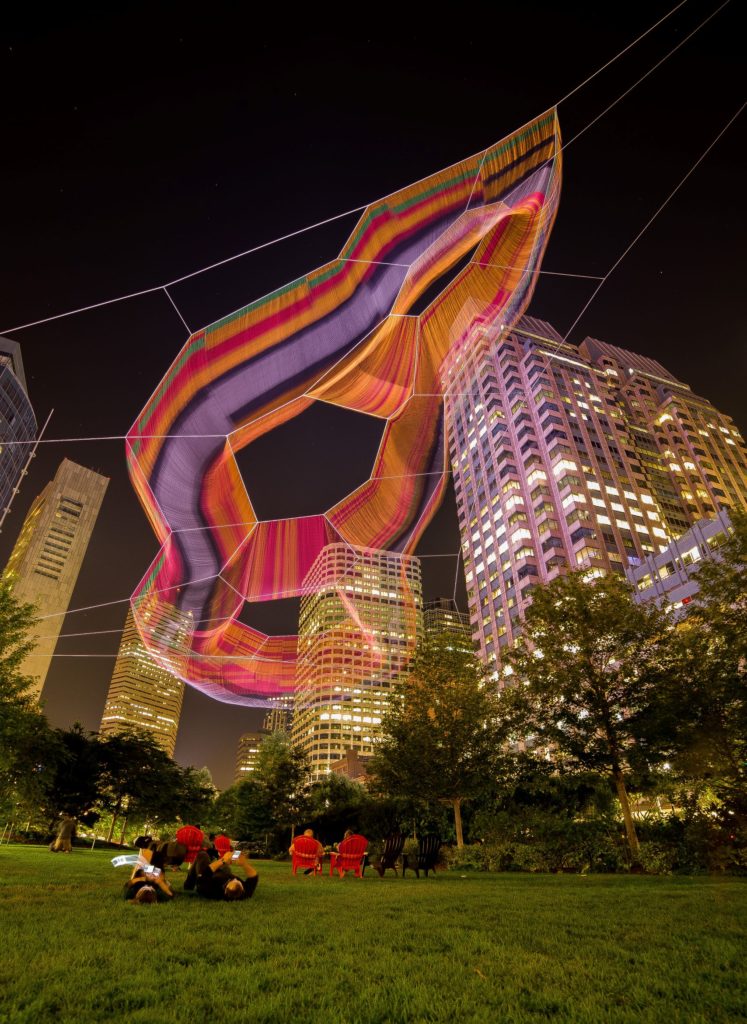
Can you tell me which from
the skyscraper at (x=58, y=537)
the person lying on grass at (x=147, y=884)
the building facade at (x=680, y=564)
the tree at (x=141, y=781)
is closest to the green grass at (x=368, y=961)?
the person lying on grass at (x=147, y=884)

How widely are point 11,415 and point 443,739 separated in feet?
422

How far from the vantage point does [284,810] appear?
120ft

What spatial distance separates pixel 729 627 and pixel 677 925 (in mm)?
12742

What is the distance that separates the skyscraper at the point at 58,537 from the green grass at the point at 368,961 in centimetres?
14104

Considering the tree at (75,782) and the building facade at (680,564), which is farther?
the building facade at (680,564)

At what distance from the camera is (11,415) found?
113 m

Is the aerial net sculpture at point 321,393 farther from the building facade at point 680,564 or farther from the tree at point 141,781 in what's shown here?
the building facade at point 680,564

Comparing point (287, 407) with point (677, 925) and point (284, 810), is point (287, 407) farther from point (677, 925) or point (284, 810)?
point (284, 810)

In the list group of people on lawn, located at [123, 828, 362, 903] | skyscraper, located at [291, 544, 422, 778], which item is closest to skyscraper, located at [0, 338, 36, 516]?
skyscraper, located at [291, 544, 422, 778]

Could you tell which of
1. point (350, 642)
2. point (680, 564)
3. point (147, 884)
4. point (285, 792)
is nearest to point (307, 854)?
point (147, 884)

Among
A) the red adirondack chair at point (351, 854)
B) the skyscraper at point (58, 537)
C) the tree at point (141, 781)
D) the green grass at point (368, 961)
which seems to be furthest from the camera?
the skyscraper at point (58, 537)

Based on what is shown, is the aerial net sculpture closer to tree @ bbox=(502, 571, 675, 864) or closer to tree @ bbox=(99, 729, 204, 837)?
tree @ bbox=(99, 729, 204, 837)

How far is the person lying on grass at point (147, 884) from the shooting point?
7089mm

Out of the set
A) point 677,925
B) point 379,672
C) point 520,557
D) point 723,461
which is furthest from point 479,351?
point 677,925
